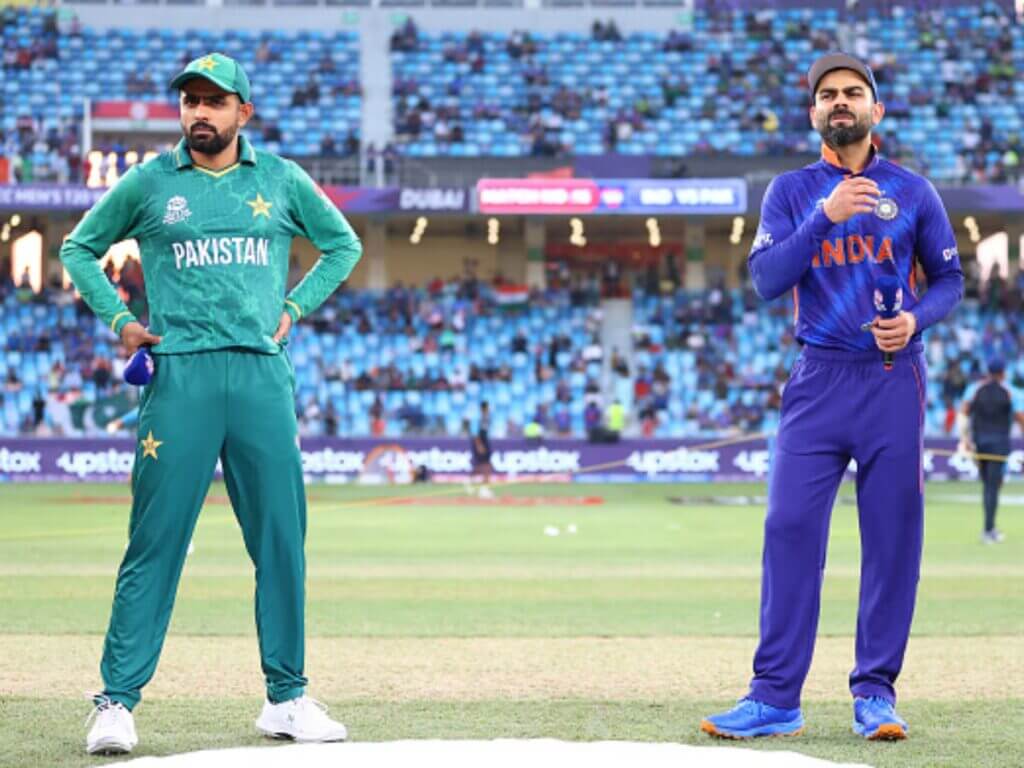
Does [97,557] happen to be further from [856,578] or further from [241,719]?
[241,719]

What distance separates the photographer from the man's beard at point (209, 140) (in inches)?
268

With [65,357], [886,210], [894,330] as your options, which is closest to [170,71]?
[65,357]

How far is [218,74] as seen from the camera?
674 cm

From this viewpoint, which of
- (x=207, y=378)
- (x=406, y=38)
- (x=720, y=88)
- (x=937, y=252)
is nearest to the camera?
(x=207, y=378)

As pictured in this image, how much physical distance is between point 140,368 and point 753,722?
107 inches

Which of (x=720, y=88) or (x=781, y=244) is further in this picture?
(x=720, y=88)

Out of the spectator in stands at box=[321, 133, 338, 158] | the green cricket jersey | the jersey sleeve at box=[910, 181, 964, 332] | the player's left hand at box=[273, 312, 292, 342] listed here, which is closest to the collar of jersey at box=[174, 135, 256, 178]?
the green cricket jersey

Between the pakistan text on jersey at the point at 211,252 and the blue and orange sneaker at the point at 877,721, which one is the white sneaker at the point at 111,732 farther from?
the blue and orange sneaker at the point at 877,721

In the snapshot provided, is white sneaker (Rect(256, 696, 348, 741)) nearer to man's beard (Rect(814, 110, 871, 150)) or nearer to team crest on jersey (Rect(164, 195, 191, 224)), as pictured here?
team crest on jersey (Rect(164, 195, 191, 224))

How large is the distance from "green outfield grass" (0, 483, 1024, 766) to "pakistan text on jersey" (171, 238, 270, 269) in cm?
183

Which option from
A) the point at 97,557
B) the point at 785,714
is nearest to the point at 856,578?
the point at 97,557

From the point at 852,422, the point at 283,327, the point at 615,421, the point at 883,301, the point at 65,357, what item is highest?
the point at 883,301

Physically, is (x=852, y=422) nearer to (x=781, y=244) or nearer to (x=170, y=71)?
(x=781, y=244)

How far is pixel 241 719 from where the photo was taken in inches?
290
